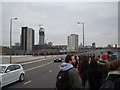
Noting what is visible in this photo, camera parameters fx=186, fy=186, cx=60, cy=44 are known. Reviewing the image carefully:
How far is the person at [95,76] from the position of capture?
5.91m

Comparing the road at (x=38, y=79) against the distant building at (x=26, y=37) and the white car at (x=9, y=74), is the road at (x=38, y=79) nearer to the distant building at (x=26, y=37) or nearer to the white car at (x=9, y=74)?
the white car at (x=9, y=74)

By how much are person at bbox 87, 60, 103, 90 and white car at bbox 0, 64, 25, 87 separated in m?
5.93

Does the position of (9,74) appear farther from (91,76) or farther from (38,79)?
(91,76)

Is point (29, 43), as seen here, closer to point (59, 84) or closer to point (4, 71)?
point (4, 71)

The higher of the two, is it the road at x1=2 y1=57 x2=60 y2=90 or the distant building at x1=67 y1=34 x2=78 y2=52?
the distant building at x1=67 y1=34 x2=78 y2=52

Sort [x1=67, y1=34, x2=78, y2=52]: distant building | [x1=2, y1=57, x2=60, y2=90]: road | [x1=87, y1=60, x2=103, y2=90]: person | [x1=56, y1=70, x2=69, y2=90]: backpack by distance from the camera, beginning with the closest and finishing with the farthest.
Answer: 1. [x1=56, y1=70, x2=69, y2=90]: backpack
2. [x1=87, y1=60, x2=103, y2=90]: person
3. [x1=2, y1=57, x2=60, y2=90]: road
4. [x1=67, y1=34, x2=78, y2=52]: distant building

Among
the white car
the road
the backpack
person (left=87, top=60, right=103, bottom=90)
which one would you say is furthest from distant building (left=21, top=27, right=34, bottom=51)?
the backpack

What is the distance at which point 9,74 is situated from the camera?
1111cm

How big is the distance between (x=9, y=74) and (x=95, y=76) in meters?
6.69

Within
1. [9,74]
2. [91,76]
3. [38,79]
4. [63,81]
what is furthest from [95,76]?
[38,79]

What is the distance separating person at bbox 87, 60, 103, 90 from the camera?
5.91 meters

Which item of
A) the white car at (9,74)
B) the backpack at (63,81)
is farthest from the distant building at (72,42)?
the backpack at (63,81)

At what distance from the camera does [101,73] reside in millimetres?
5973

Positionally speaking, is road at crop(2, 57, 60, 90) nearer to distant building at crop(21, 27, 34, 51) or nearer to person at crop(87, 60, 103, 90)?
person at crop(87, 60, 103, 90)
